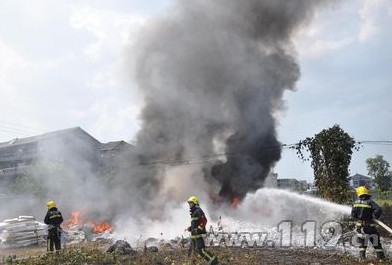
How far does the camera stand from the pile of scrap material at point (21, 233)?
1962 cm

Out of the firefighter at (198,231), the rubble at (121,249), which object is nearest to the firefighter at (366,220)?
the firefighter at (198,231)

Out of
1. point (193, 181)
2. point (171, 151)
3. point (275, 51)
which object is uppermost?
point (275, 51)

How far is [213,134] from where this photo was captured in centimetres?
2898

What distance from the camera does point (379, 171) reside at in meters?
65.5

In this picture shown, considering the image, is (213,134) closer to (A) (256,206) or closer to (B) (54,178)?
(A) (256,206)

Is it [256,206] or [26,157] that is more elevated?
[26,157]

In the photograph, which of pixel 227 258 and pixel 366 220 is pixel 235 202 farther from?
pixel 366 220

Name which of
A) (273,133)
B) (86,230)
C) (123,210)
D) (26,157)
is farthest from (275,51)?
(26,157)

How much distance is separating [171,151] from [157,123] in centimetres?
233

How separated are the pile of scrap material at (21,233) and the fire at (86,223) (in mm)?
3166

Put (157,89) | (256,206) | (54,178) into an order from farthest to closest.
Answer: (54,178) → (157,89) → (256,206)

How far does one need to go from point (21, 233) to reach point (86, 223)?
5864 millimetres

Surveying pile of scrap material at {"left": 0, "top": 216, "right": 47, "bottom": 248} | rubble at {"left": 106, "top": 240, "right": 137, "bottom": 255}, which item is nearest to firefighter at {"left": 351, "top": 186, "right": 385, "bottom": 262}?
rubble at {"left": 106, "top": 240, "right": 137, "bottom": 255}

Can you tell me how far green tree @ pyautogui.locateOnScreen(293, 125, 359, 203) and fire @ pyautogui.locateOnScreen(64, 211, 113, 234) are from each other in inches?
449
